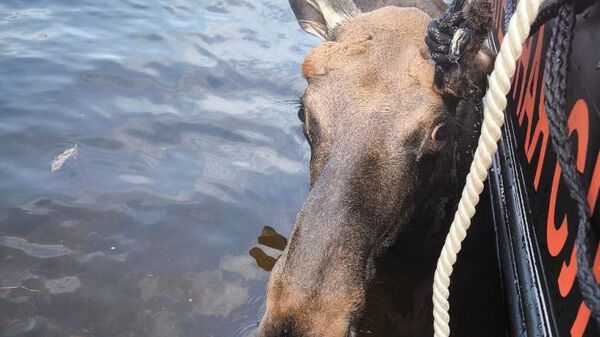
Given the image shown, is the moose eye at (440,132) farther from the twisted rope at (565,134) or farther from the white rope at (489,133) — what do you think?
the twisted rope at (565,134)

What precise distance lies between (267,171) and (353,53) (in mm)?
2581

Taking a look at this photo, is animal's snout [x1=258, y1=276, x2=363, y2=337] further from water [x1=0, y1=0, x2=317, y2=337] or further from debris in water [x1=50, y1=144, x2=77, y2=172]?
debris in water [x1=50, y1=144, x2=77, y2=172]

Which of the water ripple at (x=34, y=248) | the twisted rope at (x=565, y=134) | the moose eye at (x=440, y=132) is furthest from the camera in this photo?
the water ripple at (x=34, y=248)

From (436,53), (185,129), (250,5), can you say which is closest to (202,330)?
(436,53)

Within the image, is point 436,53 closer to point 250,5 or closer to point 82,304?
point 82,304

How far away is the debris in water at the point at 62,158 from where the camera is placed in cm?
591

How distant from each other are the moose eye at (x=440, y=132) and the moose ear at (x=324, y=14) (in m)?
1.58

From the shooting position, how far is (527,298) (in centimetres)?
325

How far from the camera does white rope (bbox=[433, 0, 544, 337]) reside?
2166mm

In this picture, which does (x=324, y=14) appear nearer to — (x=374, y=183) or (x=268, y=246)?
(x=268, y=246)

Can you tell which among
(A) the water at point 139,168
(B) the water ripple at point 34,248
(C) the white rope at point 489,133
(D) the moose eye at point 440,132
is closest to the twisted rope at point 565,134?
(C) the white rope at point 489,133


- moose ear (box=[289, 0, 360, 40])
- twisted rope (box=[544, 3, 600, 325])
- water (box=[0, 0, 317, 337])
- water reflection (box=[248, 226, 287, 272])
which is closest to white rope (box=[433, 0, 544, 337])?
twisted rope (box=[544, 3, 600, 325])

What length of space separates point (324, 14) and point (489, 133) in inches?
122

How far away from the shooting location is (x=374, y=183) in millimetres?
3395
